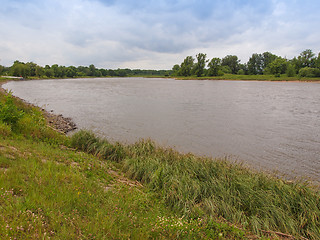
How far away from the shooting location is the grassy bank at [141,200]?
Answer: 377cm

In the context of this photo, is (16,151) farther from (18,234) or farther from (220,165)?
(220,165)

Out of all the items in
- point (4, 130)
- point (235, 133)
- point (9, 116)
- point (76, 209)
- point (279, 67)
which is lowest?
point (235, 133)

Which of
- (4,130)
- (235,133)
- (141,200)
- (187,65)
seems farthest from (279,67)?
(4,130)

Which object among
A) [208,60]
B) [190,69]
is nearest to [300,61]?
[208,60]

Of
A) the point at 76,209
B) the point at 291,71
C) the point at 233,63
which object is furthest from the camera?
the point at 233,63

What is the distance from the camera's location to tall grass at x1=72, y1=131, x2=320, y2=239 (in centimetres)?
552

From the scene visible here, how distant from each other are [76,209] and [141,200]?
192 centimetres

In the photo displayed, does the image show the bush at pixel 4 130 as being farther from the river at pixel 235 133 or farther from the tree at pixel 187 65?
the tree at pixel 187 65

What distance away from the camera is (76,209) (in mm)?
4176

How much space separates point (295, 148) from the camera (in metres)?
13.2

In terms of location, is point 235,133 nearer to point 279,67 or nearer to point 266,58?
point 279,67

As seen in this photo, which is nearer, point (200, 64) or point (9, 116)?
point (9, 116)

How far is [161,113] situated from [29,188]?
20.1 meters

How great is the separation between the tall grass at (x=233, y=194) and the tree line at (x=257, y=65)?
10852 cm
